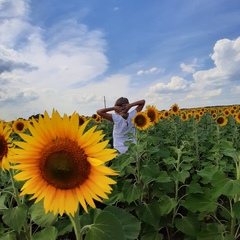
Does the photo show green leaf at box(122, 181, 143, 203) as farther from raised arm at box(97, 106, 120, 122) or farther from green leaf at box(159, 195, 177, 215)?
raised arm at box(97, 106, 120, 122)

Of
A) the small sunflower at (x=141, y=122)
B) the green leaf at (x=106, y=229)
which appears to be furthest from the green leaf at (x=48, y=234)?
the small sunflower at (x=141, y=122)

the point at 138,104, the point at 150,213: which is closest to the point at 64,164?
the point at 150,213

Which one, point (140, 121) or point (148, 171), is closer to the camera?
point (148, 171)

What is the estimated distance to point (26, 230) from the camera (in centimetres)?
324

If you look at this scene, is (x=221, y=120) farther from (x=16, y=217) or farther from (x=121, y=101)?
(x=16, y=217)

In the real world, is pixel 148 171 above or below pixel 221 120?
below

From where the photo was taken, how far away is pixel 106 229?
1.75 m

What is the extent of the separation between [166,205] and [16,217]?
5.61ft

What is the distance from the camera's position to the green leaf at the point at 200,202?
3.34 m

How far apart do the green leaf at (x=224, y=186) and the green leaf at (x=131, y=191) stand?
100 cm

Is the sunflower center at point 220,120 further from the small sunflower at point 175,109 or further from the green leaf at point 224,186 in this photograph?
Result: the green leaf at point 224,186

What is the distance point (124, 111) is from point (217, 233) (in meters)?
3.88

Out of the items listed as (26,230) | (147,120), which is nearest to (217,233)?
(26,230)

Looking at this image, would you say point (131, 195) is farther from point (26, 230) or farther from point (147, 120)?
point (147, 120)
